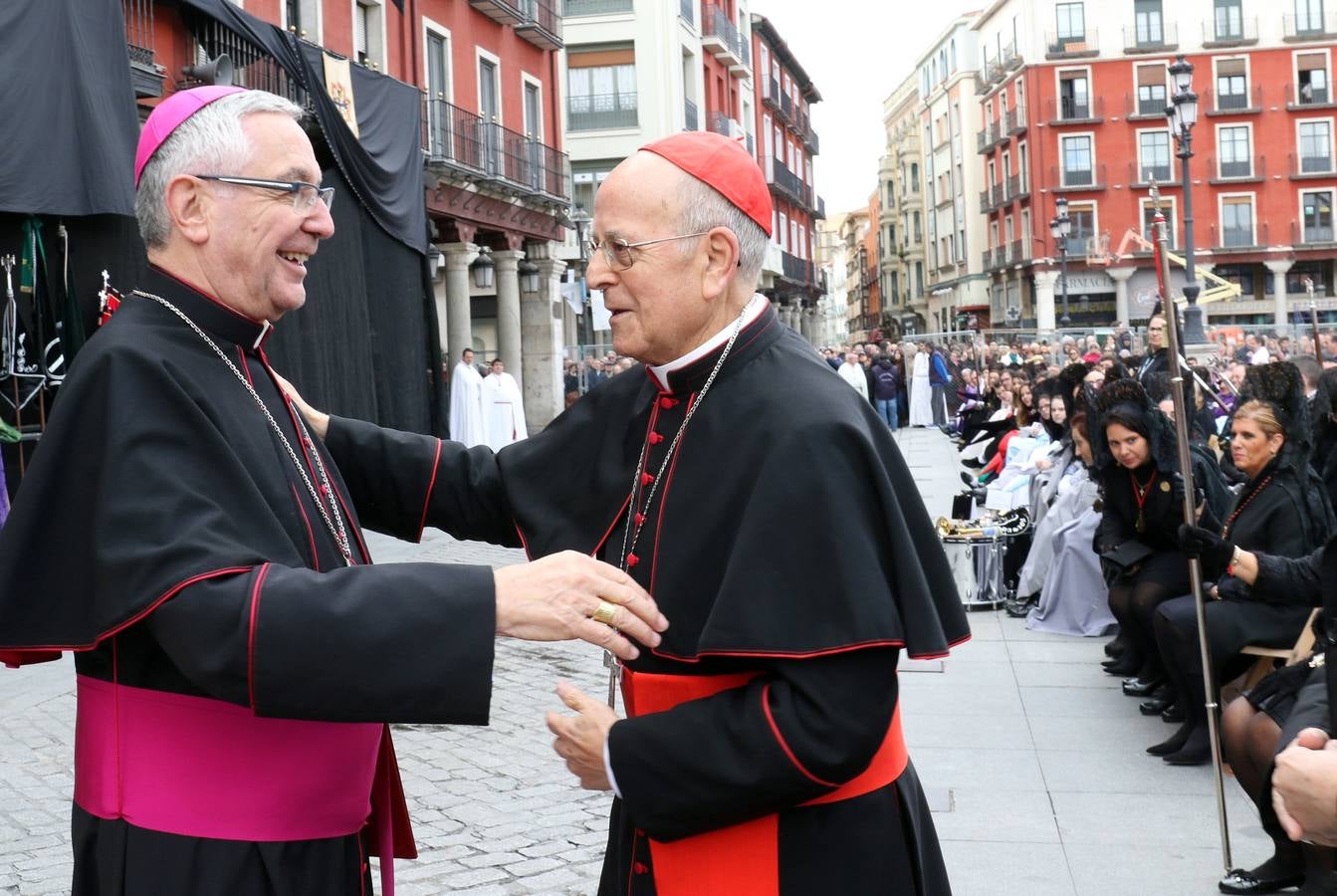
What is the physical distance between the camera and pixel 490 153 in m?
23.7

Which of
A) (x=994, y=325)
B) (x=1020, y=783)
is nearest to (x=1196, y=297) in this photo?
(x=1020, y=783)

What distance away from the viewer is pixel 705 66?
141 ft

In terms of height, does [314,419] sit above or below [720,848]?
above

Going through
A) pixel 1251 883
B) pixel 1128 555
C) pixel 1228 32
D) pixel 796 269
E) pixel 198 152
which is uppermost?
pixel 1228 32

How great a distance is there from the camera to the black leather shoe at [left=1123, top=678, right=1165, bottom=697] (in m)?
A: 7.59

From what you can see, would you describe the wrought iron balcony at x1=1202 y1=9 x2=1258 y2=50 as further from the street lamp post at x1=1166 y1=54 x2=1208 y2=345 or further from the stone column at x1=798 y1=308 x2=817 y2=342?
the street lamp post at x1=1166 y1=54 x2=1208 y2=345

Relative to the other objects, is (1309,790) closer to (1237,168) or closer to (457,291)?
(457,291)

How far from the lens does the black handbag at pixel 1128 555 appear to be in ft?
24.6

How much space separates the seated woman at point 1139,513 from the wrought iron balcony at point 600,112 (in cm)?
3185

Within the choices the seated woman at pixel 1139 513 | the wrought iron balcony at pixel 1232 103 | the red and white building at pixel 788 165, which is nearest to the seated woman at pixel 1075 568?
the seated woman at pixel 1139 513

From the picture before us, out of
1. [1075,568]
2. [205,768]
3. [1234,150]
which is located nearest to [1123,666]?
[1075,568]

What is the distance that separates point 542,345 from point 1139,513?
20.5 meters

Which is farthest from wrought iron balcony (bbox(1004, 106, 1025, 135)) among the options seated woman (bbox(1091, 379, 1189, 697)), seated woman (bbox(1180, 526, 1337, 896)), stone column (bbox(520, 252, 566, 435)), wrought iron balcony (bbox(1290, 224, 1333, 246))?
seated woman (bbox(1180, 526, 1337, 896))

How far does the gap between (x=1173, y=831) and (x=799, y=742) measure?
12.6 feet
